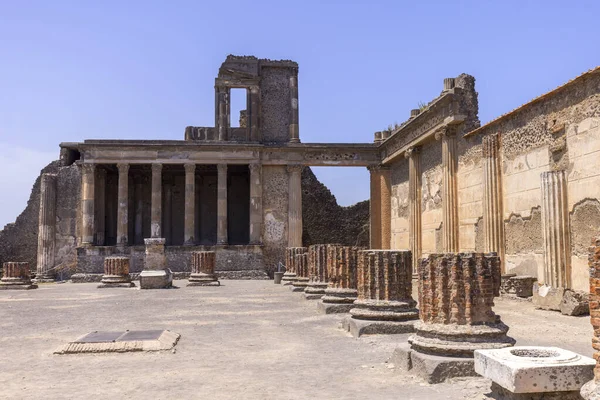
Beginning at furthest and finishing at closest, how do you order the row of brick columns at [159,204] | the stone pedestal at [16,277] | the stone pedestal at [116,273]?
the row of brick columns at [159,204]
the stone pedestal at [116,273]
the stone pedestal at [16,277]

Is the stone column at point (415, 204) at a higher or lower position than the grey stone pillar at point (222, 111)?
lower

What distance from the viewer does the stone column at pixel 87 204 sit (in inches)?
894

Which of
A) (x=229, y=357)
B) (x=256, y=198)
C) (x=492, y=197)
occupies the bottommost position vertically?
(x=229, y=357)


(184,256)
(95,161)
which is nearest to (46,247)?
(95,161)

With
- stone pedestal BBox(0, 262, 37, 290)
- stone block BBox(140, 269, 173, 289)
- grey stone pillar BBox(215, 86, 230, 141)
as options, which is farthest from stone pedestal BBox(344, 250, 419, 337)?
grey stone pillar BBox(215, 86, 230, 141)

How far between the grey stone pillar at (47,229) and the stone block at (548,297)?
63.0 feet

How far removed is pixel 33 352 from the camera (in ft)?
21.7

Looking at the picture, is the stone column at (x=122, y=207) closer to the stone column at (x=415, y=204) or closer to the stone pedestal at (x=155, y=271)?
the stone pedestal at (x=155, y=271)

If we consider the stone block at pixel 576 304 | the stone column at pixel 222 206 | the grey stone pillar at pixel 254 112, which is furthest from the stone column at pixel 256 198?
the stone block at pixel 576 304

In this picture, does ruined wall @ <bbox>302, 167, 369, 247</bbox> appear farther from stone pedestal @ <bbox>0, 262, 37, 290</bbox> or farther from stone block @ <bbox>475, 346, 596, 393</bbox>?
stone block @ <bbox>475, 346, 596, 393</bbox>

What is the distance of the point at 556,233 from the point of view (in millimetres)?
10797

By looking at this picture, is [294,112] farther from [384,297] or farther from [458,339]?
[458,339]

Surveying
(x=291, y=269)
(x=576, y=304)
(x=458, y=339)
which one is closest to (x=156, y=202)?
(x=291, y=269)

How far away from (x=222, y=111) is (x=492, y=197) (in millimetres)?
15008
